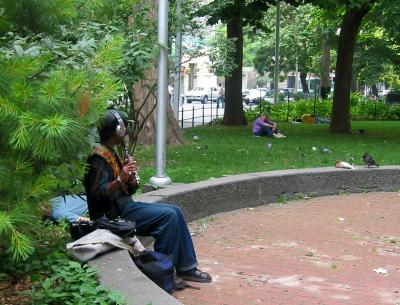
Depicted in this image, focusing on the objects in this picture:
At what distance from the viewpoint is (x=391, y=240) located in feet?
22.6

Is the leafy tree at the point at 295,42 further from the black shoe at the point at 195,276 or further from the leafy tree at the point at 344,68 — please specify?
the black shoe at the point at 195,276

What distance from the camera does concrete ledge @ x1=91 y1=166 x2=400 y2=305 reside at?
7.10m

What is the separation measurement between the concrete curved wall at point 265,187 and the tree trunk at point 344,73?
9579 millimetres

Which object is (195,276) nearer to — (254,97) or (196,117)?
(196,117)

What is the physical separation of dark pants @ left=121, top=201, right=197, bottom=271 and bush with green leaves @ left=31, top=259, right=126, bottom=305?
1.13 metres

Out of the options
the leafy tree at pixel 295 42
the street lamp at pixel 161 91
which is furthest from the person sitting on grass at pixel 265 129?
the leafy tree at pixel 295 42

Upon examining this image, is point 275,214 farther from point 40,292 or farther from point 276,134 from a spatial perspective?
point 276,134

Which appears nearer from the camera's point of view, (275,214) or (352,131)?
(275,214)

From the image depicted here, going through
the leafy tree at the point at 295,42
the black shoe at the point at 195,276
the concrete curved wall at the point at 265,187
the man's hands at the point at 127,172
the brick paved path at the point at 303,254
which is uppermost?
the leafy tree at the point at 295,42

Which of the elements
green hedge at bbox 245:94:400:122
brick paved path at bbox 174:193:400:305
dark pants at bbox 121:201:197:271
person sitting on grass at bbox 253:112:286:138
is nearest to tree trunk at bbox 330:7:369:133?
person sitting on grass at bbox 253:112:286:138

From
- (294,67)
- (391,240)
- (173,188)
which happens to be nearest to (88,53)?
(173,188)

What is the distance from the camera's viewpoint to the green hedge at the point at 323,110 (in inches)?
1088

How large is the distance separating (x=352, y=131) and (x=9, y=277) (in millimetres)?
17395

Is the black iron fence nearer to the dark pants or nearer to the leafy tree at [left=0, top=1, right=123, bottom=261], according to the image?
the dark pants
